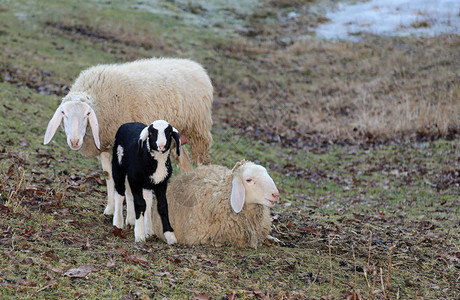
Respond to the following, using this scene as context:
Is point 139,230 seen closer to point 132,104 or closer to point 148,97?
point 132,104

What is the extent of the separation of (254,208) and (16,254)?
2.76 metres

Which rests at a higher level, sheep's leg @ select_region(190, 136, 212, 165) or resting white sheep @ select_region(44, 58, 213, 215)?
resting white sheep @ select_region(44, 58, 213, 215)

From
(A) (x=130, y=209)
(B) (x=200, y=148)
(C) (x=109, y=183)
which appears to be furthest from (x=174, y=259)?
(B) (x=200, y=148)

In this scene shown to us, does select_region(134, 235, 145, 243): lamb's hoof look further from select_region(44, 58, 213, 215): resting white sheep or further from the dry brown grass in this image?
the dry brown grass

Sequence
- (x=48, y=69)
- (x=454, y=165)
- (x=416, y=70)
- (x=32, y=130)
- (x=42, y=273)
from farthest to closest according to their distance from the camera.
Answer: (x=416, y=70) < (x=48, y=69) < (x=454, y=165) < (x=32, y=130) < (x=42, y=273)

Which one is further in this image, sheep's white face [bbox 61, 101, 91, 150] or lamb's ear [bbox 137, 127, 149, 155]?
sheep's white face [bbox 61, 101, 91, 150]

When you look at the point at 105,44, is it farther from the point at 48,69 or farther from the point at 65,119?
the point at 65,119

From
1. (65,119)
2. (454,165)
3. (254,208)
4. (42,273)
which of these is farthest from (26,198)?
(454,165)

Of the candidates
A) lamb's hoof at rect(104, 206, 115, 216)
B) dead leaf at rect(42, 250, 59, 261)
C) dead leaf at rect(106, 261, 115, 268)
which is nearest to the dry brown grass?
lamb's hoof at rect(104, 206, 115, 216)

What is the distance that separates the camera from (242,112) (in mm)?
16672

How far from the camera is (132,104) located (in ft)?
23.9

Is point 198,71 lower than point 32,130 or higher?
higher

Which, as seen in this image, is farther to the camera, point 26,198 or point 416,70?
point 416,70

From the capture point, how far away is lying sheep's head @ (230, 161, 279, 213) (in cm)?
585
